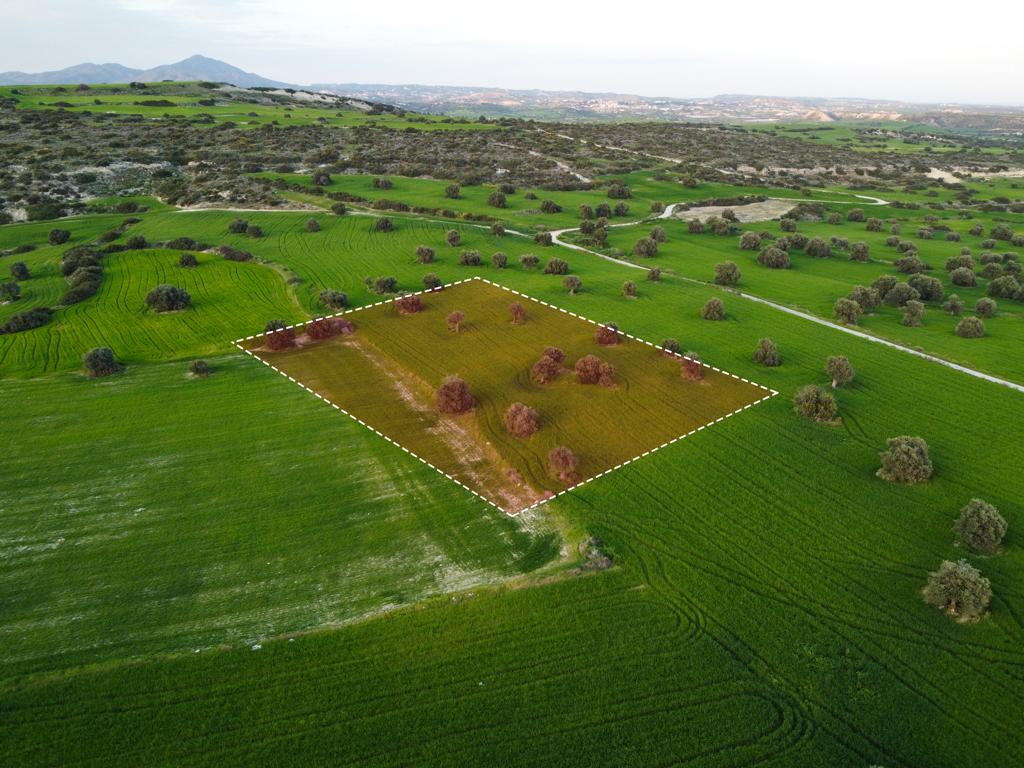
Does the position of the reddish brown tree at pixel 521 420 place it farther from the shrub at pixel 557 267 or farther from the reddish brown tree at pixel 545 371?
the shrub at pixel 557 267

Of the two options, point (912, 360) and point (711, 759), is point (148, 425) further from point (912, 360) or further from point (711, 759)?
point (912, 360)

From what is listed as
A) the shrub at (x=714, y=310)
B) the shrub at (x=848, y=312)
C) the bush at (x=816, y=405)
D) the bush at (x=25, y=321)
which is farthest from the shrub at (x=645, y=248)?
the bush at (x=25, y=321)

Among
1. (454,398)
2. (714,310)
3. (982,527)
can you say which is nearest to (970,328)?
(714,310)

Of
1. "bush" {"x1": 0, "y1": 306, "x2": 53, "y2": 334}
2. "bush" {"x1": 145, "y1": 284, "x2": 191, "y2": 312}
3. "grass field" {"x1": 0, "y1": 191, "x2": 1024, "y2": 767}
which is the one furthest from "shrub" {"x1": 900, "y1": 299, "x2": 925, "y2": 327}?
"bush" {"x1": 0, "y1": 306, "x2": 53, "y2": 334}

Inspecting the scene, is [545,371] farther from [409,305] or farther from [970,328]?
[970,328]

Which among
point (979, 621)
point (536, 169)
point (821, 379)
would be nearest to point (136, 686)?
point (979, 621)
